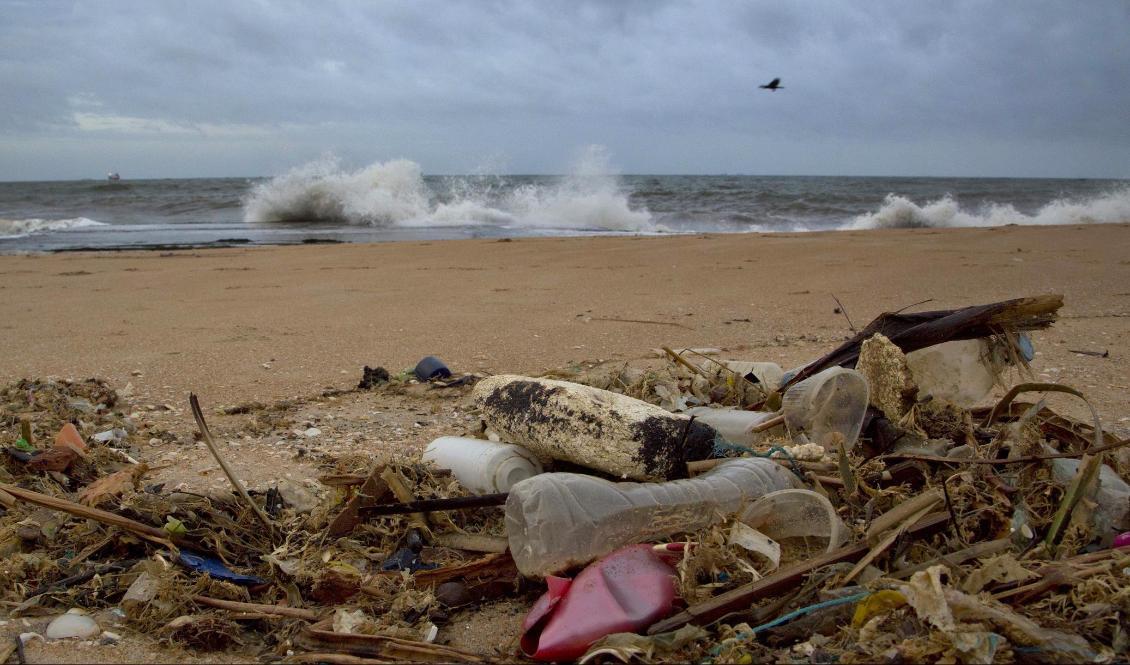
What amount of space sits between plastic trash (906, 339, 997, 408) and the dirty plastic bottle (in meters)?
0.99

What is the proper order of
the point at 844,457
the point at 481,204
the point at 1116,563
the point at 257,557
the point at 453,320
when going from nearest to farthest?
the point at 1116,563
the point at 844,457
the point at 257,557
the point at 453,320
the point at 481,204

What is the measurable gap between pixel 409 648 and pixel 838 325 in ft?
13.5

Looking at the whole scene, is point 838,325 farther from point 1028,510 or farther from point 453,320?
point 1028,510

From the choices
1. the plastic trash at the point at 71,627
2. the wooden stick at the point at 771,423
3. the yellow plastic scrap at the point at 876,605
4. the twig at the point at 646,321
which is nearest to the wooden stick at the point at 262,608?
the plastic trash at the point at 71,627

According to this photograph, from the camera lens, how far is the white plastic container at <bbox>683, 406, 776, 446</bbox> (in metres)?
2.55

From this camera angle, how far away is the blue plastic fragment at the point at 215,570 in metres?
1.99

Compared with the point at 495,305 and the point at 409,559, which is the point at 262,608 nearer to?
the point at 409,559

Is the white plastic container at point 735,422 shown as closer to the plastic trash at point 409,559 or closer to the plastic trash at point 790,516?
the plastic trash at point 790,516

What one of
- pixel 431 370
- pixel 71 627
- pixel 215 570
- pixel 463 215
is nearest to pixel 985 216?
pixel 463 215

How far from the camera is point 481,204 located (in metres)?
22.2

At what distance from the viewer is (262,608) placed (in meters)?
1.85

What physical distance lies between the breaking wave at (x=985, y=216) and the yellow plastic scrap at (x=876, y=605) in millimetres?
17851

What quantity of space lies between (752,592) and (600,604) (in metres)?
0.32

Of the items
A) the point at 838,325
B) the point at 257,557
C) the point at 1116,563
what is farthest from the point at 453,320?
the point at 1116,563
